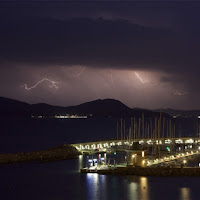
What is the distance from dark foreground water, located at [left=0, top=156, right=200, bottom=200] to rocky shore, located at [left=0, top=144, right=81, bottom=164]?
7249 mm

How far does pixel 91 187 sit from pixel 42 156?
54.6ft

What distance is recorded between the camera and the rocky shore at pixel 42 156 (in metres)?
44.6

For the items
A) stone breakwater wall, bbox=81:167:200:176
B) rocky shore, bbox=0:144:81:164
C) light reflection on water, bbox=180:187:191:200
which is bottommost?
light reflection on water, bbox=180:187:191:200

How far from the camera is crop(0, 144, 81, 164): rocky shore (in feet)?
146

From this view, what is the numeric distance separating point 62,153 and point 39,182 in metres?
14.4

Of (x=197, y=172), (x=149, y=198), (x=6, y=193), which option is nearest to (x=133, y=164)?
(x=197, y=172)

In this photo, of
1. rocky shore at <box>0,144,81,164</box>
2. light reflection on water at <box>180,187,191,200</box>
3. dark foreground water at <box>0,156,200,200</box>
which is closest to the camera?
light reflection on water at <box>180,187,191,200</box>

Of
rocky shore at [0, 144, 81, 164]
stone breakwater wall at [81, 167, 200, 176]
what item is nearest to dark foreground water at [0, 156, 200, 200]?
stone breakwater wall at [81, 167, 200, 176]

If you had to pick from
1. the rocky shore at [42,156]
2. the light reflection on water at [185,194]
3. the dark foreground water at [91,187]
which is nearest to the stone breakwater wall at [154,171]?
the dark foreground water at [91,187]

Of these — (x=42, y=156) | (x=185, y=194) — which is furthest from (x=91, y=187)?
(x=42, y=156)

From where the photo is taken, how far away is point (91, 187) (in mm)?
30750

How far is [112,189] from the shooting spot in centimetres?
2988

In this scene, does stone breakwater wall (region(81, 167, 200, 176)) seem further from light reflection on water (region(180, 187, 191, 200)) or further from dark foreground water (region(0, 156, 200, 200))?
light reflection on water (region(180, 187, 191, 200))

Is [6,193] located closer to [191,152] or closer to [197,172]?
[197,172]
